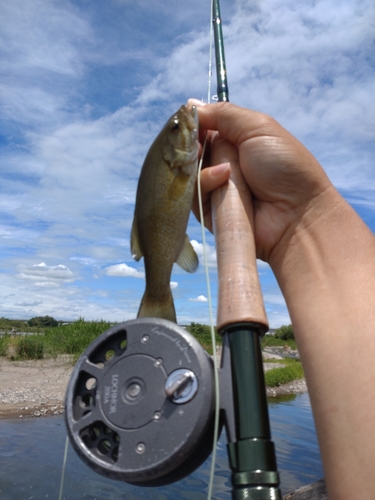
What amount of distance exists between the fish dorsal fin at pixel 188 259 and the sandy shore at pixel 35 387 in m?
10.9

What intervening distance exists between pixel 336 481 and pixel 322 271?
42.3 inches

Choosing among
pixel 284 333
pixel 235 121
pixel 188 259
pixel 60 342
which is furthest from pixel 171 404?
pixel 284 333

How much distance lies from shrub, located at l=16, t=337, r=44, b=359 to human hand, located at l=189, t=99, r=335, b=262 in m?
19.7

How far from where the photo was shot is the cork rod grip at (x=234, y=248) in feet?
6.80

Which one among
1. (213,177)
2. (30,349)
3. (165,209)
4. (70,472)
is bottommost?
(70,472)

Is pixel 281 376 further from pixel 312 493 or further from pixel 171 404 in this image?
pixel 171 404

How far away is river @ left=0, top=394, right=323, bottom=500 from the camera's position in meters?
7.82

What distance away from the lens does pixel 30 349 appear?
20.7 metres

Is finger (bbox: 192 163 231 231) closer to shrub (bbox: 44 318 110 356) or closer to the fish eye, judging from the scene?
the fish eye

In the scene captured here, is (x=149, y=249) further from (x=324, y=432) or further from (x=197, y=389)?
(x=324, y=432)

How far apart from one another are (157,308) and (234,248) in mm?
613

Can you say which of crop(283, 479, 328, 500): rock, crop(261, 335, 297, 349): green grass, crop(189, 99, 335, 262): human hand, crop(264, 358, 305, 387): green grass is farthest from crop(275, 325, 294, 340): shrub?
crop(189, 99, 335, 262): human hand

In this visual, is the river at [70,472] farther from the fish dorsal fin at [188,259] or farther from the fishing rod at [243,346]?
the fishing rod at [243,346]

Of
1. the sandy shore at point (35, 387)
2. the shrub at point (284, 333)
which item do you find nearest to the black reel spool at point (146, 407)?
the sandy shore at point (35, 387)
